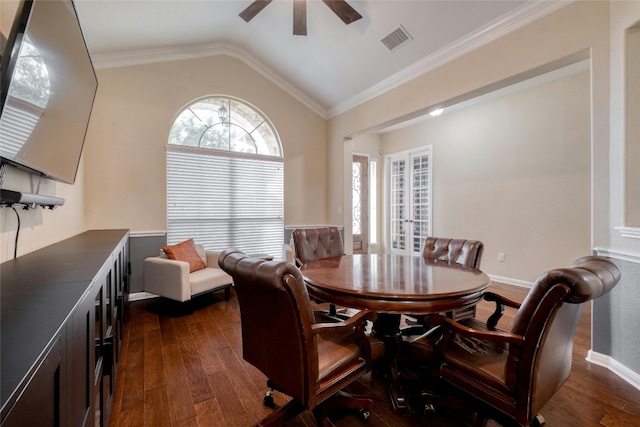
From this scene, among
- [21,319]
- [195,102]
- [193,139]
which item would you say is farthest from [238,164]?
[21,319]

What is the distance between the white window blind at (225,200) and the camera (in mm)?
3939

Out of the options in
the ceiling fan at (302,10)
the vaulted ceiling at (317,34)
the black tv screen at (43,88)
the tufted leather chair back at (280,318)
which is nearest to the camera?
the black tv screen at (43,88)

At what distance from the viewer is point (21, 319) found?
2.24ft

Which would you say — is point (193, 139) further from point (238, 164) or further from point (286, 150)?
point (286, 150)

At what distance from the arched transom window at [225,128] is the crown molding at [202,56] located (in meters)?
0.61

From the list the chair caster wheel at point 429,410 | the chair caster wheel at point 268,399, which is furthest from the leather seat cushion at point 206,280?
the chair caster wheel at point 429,410

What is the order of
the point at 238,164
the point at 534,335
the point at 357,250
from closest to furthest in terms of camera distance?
the point at 534,335 < the point at 238,164 < the point at 357,250

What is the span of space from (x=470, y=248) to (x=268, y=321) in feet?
6.22

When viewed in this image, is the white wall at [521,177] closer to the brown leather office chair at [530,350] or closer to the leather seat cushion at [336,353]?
the brown leather office chair at [530,350]

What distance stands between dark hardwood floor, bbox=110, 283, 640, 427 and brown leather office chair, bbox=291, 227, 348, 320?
3.20 ft

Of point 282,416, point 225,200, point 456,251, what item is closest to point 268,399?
point 282,416

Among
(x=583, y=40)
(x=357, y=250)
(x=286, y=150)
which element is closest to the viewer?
(x=583, y=40)

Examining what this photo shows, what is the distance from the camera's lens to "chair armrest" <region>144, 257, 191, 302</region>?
3.02m

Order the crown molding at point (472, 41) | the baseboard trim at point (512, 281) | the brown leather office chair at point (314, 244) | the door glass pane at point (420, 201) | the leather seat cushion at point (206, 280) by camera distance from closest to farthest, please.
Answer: the crown molding at point (472, 41) < the brown leather office chair at point (314, 244) < the leather seat cushion at point (206, 280) < the baseboard trim at point (512, 281) < the door glass pane at point (420, 201)
